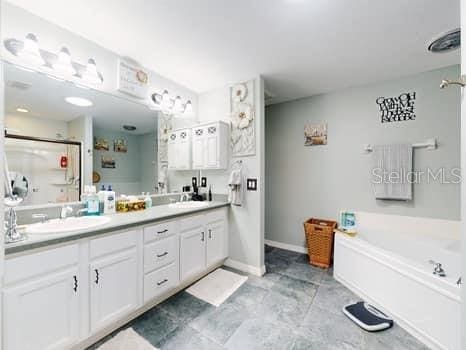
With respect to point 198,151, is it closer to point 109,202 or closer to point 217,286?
point 109,202

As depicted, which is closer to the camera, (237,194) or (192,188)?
(237,194)

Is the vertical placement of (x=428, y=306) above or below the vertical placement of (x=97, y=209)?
below

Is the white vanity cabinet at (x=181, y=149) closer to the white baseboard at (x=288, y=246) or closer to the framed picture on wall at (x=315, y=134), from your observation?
the framed picture on wall at (x=315, y=134)

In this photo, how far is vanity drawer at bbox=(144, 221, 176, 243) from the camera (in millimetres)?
1731

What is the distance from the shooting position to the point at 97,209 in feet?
5.97

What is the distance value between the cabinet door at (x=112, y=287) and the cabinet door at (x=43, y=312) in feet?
0.35

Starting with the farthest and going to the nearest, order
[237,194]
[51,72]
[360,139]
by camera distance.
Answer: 1. [360,139]
2. [237,194]
3. [51,72]

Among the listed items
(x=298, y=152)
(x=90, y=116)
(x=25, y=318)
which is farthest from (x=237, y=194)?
(x=25, y=318)

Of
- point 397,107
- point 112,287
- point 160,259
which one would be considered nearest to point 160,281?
point 160,259

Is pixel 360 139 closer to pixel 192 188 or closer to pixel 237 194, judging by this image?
pixel 237 194

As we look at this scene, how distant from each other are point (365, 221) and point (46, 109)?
3680 mm

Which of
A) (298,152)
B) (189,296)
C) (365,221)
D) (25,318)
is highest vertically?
(298,152)

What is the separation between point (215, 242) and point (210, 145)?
48.8 inches

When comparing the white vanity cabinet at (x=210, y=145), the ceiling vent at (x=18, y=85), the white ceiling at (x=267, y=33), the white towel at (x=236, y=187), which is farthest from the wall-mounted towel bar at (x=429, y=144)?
the ceiling vent at (x=18, y=85)
